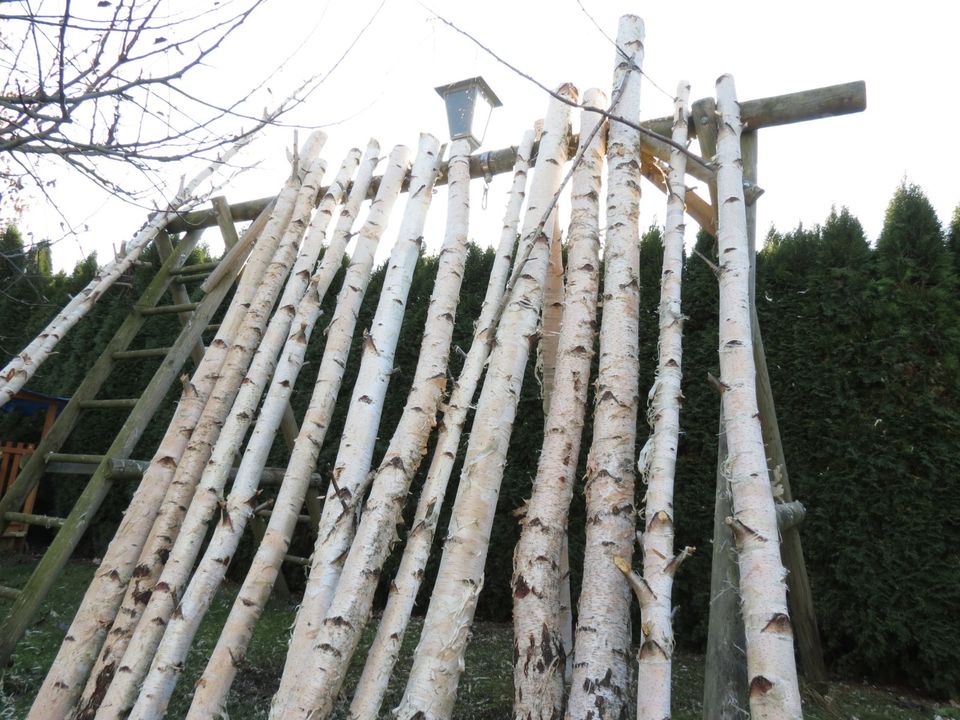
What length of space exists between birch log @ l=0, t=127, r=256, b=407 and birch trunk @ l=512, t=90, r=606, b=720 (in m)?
1.59

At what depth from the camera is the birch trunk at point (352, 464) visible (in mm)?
2211

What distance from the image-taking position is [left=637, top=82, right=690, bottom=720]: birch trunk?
5.97 feet

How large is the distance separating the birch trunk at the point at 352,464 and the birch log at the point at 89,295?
0.91 meters

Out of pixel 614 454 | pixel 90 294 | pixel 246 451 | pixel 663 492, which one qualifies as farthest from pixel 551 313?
pixel 90 294

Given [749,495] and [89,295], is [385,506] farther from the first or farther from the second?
[89,295]

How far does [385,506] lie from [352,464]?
0.94 ft

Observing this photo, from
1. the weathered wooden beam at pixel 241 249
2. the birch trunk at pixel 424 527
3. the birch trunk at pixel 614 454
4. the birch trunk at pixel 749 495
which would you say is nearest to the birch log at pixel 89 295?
the weathered wooden beam at pixel 241 249

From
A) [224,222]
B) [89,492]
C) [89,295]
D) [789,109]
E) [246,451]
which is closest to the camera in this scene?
[789,109]

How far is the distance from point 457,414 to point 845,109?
2.02 m

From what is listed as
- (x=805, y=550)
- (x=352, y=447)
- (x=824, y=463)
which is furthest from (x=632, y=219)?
(x=805, y=550)

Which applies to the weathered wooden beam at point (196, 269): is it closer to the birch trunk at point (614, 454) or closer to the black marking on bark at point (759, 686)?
the birch trunk at point (614, 454)

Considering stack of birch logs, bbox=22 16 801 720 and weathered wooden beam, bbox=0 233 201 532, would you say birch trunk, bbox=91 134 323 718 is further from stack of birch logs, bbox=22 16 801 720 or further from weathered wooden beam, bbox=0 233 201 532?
weathered wooden beam, bbox=0 233 201 532

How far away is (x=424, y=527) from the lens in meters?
2.32

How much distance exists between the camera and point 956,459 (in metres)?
3.13
